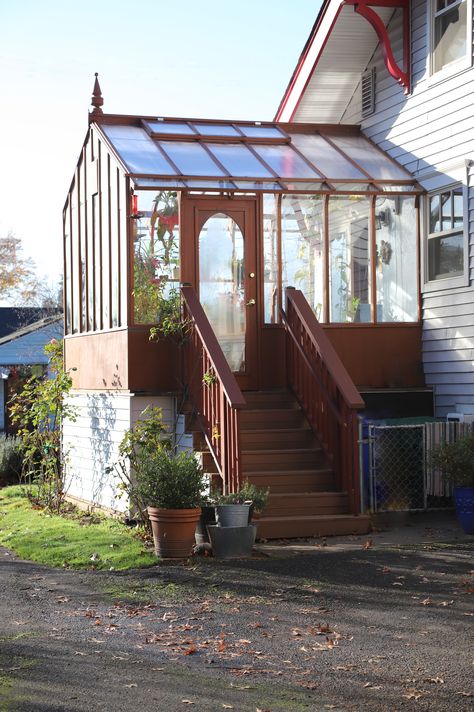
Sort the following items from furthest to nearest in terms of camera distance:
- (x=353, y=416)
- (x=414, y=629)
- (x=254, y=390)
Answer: (x=254, y=390)
(x=353, y=416)
(x=414, y=629)

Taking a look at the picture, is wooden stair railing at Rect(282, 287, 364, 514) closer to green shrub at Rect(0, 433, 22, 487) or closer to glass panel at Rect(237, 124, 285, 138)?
glass panel at Rect(237, 124, 285, 138)

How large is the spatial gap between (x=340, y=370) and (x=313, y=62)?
20.2ft

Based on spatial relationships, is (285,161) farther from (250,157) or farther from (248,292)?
(248,292)

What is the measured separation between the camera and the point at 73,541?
39.0 ft

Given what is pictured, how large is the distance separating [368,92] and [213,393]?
636 cm

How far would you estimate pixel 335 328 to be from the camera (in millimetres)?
14219

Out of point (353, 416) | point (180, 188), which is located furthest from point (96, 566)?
point (180, 188)

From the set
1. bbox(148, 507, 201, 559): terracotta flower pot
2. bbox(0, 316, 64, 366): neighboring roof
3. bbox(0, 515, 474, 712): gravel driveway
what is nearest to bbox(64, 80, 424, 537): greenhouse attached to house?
bbox(148, 507, 201, 559): terracotta flower pot

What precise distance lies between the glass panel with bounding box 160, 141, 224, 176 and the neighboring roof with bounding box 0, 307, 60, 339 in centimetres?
2525

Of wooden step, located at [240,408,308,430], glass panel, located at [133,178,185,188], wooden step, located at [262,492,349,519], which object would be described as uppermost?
glass panel, located at [133,178,185,188]

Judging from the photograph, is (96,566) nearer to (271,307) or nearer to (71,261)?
(271,307)

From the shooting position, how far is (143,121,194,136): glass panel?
15.1 metres

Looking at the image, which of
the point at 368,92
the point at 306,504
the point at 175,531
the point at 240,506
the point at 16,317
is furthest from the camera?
the point at 16,317

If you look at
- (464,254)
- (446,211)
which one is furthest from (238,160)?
(464,254)
